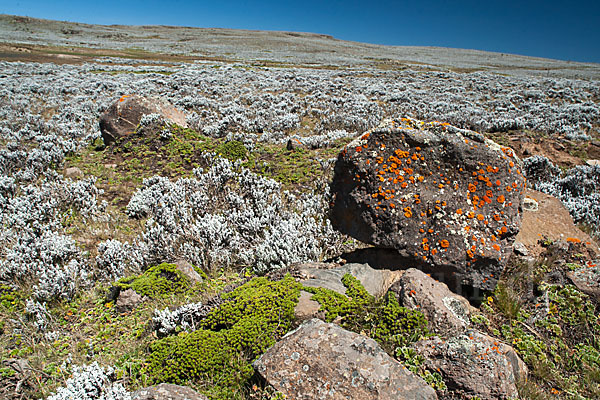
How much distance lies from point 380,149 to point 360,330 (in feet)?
7.61

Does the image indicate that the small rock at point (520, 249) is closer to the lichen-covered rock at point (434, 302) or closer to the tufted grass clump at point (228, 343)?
the lichen-covered rock at point (434, 302)

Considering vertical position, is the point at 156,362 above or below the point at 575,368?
below

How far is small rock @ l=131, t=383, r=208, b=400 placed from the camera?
2.60 metres

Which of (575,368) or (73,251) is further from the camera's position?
(73,251)

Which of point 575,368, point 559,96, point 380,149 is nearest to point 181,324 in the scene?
point 380,149

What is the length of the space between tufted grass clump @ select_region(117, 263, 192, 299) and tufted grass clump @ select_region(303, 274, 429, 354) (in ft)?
6.06

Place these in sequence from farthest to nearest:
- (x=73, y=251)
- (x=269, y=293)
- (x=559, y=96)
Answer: (x=559, y=96) → (x=73, y=251) → (x=269, y=293)

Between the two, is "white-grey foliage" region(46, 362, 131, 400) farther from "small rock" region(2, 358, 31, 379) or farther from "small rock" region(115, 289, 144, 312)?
"small rock" region(115, 289, 144, 312)

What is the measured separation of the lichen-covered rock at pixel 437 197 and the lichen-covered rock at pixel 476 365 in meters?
0.98

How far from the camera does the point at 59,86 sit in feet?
69.1

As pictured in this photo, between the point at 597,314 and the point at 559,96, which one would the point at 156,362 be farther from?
the point at 559,96

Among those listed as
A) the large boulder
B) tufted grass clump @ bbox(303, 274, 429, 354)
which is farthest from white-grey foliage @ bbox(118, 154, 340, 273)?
the large boulder

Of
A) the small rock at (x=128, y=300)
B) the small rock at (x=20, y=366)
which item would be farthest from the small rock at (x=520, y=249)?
the small rock at (x=20, y=366)

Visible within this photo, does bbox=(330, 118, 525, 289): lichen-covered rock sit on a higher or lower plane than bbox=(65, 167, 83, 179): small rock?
higher
